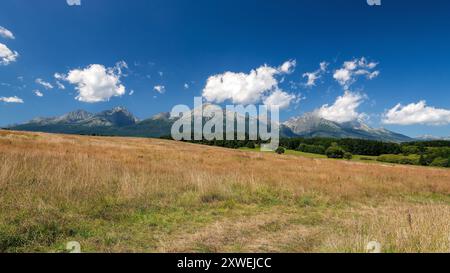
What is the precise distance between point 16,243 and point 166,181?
6043 millimetres

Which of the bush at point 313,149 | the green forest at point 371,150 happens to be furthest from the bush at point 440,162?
the bush at point 313,149

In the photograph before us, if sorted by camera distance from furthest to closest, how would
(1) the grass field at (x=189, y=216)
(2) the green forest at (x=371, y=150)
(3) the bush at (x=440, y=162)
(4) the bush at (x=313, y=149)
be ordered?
(4) the bush at (x=313, y=149)
(2) the green forest at (x=371, y=150)
(3) the bush at (x=440, y=162)
(1) the grass field at (x=189, y=216)

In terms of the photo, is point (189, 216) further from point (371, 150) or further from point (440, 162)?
point (371, 150)

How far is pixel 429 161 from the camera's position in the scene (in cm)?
8788

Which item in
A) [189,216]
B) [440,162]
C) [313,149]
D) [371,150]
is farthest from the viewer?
[371,150]

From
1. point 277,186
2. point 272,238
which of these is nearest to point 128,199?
point 272,238

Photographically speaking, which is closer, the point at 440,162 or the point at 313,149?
the point at 440,162

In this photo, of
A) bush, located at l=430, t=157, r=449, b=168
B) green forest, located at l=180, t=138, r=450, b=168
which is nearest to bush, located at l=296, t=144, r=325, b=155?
green forest, located at l=180, t=138, r=450, b=168

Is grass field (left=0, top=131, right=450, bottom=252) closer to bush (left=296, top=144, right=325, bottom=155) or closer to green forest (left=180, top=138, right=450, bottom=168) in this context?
green forest (left=180, top=138, right=450, bottom=168)

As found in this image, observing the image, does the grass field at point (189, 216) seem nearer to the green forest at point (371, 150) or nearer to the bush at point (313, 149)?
the green forest at point (371, 150)

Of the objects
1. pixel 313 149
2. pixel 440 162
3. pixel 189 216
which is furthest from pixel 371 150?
pixel 189 216

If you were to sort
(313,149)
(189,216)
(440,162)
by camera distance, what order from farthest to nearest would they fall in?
(313,149)
(440,162)
(189,216)

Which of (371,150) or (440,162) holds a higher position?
(371,150)

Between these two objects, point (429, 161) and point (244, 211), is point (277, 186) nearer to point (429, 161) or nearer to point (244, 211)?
point (244, 211)
